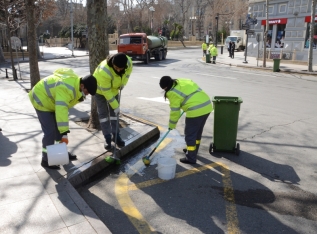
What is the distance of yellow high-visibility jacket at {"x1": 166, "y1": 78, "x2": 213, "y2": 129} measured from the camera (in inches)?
177

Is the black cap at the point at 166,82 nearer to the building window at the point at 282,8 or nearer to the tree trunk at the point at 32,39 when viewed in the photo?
the tree trunk at the point at 32,39

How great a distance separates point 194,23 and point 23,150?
81715 mm

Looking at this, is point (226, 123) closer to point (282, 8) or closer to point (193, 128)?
point (193, 128)

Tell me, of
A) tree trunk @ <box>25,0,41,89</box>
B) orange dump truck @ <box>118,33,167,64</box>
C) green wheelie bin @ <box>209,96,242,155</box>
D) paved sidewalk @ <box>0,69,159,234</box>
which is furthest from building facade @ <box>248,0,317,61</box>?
paved sidewalk @ <box>0,69,159,234</box>

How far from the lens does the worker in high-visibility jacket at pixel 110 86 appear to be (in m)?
4.70

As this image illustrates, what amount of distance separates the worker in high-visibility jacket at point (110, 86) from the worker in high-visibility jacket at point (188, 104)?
77cm

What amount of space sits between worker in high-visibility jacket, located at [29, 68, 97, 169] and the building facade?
66.9ft

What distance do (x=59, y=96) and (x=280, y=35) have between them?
2395cm

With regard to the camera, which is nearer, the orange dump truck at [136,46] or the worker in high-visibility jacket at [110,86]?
the worker in high-visibility jacket at [110,86]

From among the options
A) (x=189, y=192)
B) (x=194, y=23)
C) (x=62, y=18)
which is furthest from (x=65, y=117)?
(x=194, y=23)

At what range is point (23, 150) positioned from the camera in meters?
5.05

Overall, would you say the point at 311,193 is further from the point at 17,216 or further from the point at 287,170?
the point at 17,216

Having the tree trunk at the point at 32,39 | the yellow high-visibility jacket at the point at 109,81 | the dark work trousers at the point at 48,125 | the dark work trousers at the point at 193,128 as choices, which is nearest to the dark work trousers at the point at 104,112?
the yellow high-visibility jacket at the point at 109,81

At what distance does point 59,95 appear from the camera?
3746 mm
